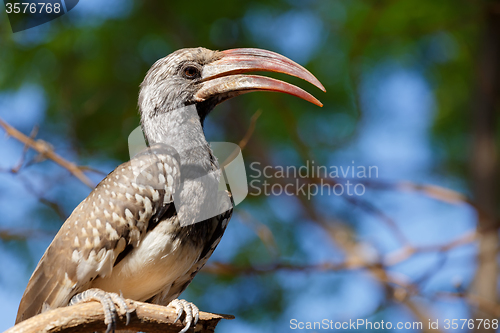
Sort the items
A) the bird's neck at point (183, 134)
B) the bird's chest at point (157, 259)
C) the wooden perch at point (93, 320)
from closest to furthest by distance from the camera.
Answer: the wooden perch at point (93, 320) < the bird's chest at point (157, 259) < the bird's neck at point (183, 134)

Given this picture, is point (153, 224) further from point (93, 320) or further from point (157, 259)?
point (93, 320)

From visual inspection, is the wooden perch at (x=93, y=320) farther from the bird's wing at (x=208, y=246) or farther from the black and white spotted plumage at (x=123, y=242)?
the bird's wing at (x=208, y=246)

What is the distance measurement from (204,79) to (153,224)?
4.11 ft

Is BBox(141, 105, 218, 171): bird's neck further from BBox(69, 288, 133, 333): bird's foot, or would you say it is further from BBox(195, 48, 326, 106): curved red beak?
BBox(69, 288, 133, 333): bird's foot

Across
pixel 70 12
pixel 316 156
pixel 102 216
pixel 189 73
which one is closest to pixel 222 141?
pixel 316 156

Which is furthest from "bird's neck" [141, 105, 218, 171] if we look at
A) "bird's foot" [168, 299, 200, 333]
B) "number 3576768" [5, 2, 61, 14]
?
"number 3576768" [5, 2, 61, 14]

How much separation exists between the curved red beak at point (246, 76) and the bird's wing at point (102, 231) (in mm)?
754

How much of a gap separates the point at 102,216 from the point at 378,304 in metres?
4.98

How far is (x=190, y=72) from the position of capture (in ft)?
13.0

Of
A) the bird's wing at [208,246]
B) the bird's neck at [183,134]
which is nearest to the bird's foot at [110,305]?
the bird's wing at [208,246]

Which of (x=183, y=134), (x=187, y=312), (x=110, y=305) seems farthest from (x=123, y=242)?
(x=183, y=134)

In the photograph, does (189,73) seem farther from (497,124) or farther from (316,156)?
(497,124)

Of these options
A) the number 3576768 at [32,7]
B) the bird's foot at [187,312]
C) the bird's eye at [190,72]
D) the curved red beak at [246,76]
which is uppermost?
the number 3576768 at [32,7]

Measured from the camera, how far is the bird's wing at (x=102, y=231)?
3.12 m
